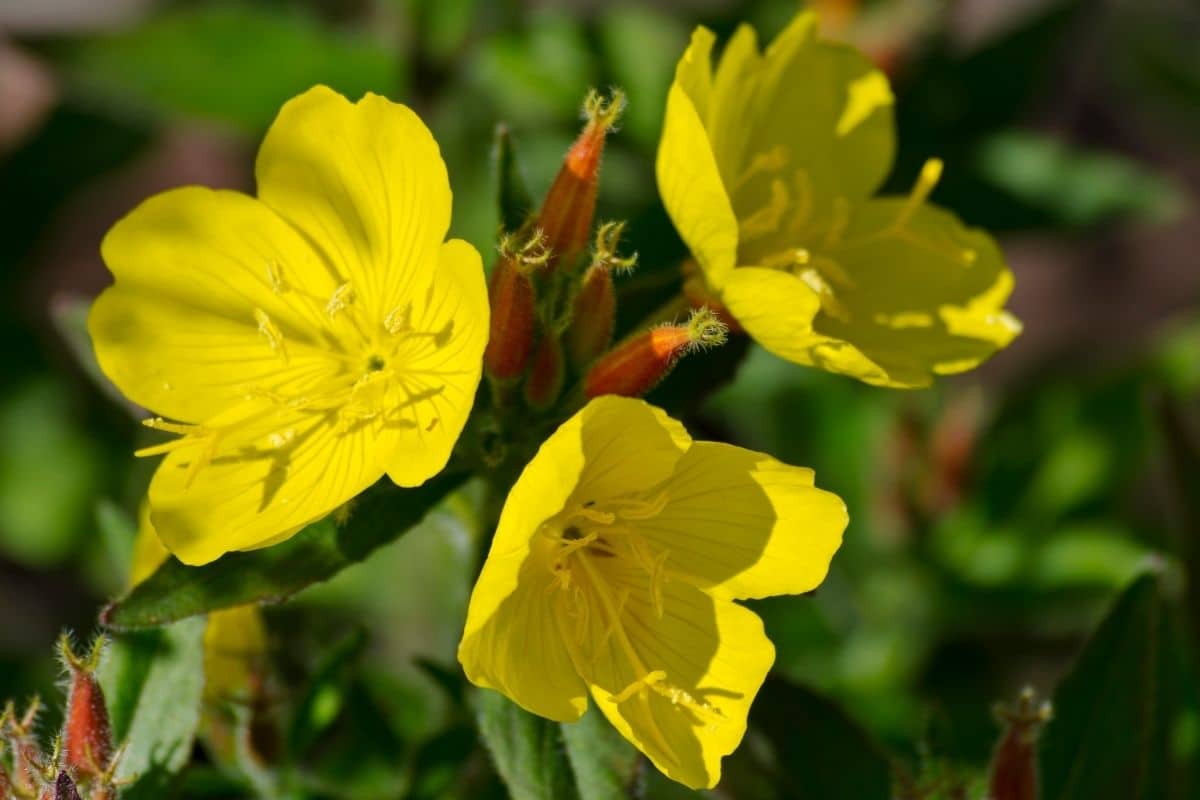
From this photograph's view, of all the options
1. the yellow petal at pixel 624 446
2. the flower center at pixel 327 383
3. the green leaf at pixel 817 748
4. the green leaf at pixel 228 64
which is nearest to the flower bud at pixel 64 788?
the flower center at pixel 327 383

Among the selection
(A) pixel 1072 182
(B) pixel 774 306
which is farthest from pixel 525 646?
(A) pixel 1072 182

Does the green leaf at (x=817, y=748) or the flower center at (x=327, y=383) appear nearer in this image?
the flower center at (x=327, y=383)

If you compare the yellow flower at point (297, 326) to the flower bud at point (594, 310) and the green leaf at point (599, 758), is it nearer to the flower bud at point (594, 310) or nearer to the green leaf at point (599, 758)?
the flower bud at point (594, 310)

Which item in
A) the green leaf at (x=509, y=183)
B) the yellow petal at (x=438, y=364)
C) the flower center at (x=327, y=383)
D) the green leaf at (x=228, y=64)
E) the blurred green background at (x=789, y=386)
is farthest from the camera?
the green leaf at (x=228, y=64)

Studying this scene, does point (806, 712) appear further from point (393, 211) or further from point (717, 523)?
point (393, 211)

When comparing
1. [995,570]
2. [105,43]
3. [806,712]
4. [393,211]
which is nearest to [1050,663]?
[995,570]

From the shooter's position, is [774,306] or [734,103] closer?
[774,306]

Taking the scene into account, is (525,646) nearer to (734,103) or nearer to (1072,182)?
(734,103)
